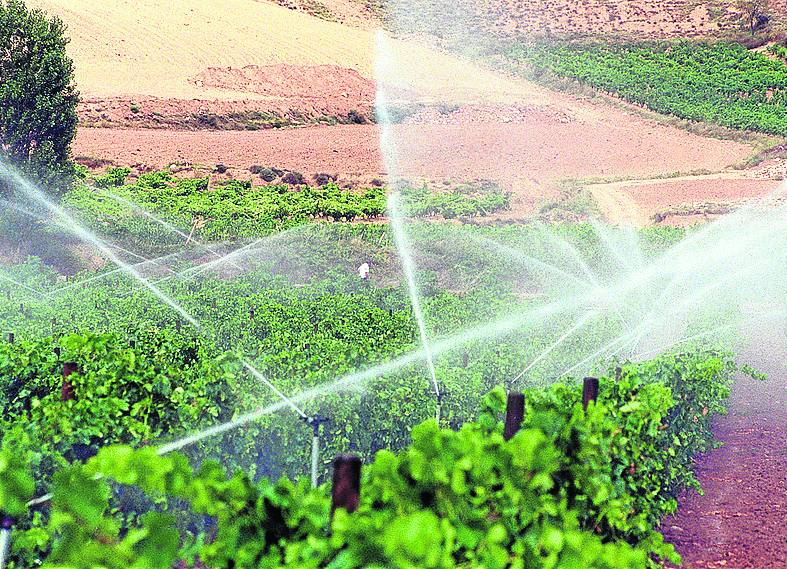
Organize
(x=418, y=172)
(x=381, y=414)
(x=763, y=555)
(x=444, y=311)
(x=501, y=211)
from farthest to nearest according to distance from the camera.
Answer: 1. (x=418, y=172)
2. (x=501, y=211)
3. (x=444, y=311)
4. (x=381, y=414)
5. (x=763, y=555)

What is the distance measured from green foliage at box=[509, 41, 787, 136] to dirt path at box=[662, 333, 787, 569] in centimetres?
3650

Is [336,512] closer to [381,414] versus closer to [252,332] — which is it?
[381,414]

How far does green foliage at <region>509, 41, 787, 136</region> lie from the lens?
50.0 m

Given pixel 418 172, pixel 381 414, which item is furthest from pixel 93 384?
pixel 418 172

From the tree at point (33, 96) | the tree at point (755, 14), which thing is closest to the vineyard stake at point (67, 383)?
the tree at point (33, 96)

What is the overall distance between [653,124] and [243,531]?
155 ft

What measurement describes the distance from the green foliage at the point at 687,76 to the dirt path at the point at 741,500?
3650 centimetres

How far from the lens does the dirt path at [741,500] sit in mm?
8023

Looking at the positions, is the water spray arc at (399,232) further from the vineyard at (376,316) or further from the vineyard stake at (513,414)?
the vineyard stake at (513,414)

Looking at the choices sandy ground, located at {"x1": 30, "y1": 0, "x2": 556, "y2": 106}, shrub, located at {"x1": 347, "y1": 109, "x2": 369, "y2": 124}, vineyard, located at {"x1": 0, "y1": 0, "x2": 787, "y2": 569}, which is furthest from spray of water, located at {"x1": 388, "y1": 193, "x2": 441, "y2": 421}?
sandy ground, located at {"x1": 30, "y1": 0, "x2": 556, "y2": 106}

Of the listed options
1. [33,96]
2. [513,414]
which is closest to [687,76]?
[33,96]

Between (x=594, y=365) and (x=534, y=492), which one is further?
(x=594, y=365)

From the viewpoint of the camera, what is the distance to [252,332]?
12.1 metres

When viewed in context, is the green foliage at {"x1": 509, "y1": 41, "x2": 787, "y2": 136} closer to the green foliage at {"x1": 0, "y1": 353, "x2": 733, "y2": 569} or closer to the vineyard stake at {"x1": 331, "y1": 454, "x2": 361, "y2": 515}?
the green foliage at {"x1": 0, "y1": 353, "x2": 733, "y2": 569}
